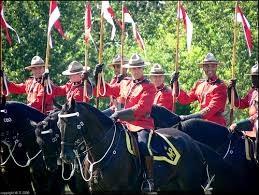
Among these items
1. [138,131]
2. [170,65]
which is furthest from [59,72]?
[138,131]

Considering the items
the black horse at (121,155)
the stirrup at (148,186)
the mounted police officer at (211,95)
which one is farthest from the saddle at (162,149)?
the mounted police officer at (211,95)

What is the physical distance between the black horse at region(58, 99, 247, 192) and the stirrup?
90 millimetres

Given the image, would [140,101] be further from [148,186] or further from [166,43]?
[166,43]

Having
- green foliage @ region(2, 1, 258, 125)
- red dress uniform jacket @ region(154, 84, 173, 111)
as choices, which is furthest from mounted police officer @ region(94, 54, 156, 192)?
green foliage @ region(2, 1, 258, 125)

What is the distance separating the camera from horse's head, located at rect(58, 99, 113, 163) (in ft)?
38.2

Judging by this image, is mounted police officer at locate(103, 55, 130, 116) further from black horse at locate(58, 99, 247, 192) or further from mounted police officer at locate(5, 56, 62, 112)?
black horse at locate(58, 99, 247, 192)

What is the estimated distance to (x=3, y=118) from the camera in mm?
13695

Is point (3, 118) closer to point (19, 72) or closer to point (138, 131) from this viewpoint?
point (138, 131)

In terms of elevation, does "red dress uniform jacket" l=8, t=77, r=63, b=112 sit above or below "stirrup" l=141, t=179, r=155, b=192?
above

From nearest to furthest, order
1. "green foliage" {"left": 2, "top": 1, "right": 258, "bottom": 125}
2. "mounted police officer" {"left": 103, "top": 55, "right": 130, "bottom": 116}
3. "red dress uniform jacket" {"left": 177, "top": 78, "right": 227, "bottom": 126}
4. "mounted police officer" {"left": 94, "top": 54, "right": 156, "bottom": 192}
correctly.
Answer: "mounted police officer" {"left": 94, "top": 54, "right": 156, "bottom": 192}, "red dress uniform jacket" {"left": 177, "top": 78, "right": 227, "bottom": 126}, "mounted police officer" {"left": 103, "top": 55, "right": 130, "bottom": 116}, "green foliage" {"left": 2, "top": 1, "right": 258, "bottom": 125}

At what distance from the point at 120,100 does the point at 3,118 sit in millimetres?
2246

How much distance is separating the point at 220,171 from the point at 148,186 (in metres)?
1.58

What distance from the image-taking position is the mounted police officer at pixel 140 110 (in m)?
12.7

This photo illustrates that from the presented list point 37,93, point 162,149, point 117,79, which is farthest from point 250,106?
point 37,93
